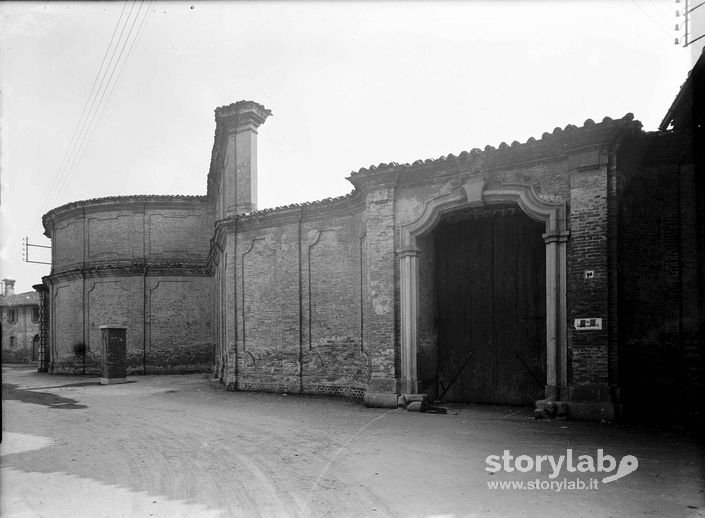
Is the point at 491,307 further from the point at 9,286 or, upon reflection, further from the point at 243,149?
the point at 9,286

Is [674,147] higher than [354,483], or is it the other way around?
[674,147]

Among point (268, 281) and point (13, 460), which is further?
point (268, 281)

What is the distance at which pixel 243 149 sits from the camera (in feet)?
58.9

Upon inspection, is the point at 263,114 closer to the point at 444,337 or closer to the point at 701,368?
the point at 444,337

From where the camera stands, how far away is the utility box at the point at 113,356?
765 inches

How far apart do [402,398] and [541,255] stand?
404 cm

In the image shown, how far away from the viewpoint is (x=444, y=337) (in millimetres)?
11953

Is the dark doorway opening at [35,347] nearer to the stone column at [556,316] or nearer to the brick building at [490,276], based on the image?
the brick building at [490,276]

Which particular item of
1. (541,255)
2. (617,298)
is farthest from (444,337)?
(617,298)

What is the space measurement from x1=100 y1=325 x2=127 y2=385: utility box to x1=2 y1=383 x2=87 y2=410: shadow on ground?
2.56m

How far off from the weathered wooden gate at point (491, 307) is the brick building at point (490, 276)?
3cm

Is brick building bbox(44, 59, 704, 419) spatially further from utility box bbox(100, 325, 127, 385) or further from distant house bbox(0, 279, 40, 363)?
distant house bbox(0, 279, 40, 363)

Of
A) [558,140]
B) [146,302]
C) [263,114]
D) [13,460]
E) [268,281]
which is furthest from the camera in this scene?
[146,302]

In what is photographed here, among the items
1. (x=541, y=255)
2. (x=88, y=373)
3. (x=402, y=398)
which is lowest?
(x=88, y=373)
